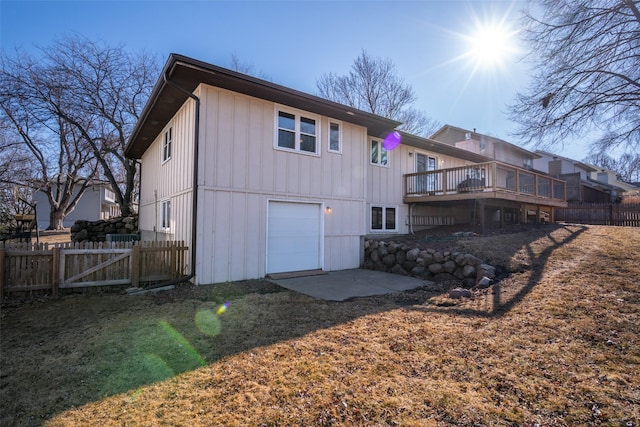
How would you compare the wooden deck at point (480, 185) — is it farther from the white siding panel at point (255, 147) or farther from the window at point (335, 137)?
the white siding panel at point (255, 147)

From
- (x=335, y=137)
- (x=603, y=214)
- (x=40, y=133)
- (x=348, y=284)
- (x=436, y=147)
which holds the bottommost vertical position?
(x=348, y=284)

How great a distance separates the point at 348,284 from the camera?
7496 millimetres

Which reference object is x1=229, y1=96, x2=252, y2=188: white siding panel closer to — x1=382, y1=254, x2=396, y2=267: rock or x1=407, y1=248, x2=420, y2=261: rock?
x1=382, y1=254, x2=396, y2=267: rock

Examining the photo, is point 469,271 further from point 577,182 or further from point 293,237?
point 577,182

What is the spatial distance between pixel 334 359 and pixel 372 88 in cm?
2452

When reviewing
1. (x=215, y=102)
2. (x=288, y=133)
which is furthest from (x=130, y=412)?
(x=288, y=133)

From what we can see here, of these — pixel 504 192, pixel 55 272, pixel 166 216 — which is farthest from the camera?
pixel 504 192

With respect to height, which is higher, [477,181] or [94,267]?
[477,181]

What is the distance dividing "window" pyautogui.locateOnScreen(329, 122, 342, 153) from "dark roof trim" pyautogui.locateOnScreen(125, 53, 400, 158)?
0.90 ft

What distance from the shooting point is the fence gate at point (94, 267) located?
6.34 metres

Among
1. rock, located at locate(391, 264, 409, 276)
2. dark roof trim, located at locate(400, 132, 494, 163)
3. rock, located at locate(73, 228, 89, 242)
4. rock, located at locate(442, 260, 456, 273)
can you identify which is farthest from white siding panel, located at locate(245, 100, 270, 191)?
rock, located at locate(73, 228, 89, 242)

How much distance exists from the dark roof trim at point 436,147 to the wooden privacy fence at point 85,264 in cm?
926

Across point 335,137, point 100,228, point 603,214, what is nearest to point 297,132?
point 335,137

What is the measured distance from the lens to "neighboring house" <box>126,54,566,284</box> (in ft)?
23.6
